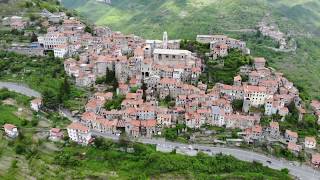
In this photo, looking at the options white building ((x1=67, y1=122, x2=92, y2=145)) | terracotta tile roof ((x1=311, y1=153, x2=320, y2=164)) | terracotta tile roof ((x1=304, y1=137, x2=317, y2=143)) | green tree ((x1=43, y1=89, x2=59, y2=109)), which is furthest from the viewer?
green tree ((x1=43, y1=89, x2=59, y2=109))

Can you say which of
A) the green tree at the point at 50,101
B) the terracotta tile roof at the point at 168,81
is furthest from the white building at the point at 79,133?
the terracotta tile roof at the point at 168,81

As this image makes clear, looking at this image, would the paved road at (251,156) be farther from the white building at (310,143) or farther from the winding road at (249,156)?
the white building at (310,143)

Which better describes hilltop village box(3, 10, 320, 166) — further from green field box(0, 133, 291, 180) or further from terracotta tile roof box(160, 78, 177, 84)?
green field box(0, 133, 291, 180)

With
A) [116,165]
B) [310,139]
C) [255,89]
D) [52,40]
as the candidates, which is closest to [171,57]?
[255,89]

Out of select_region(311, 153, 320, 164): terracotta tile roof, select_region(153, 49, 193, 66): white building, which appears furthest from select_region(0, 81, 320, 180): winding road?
select_region(153, 49, 193, 66): white building

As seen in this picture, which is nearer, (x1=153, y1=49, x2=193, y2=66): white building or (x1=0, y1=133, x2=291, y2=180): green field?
(x1=0, y1=133, x2=291, y2=180): green field

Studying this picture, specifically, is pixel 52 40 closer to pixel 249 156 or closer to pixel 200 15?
pixel 249 156
